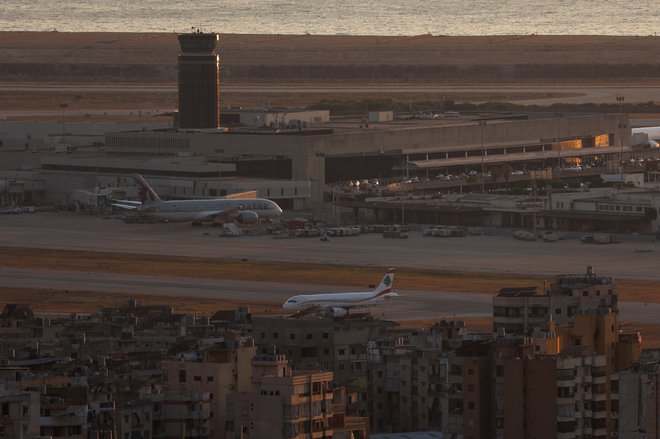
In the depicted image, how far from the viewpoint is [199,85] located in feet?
537

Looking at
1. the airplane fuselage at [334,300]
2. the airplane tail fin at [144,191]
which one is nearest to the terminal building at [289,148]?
the airplane tail fin at [144,191]

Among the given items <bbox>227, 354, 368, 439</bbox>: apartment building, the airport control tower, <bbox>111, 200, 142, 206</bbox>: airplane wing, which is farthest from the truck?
<bbox>227, 354, 368, 439</bbox>: apartment building

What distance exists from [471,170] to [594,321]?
9534cm

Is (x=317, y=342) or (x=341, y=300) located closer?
(x=317, y=342)

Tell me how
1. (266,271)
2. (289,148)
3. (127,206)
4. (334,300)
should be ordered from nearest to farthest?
(334,300) → (266,271) → (127,206) → (289,148)

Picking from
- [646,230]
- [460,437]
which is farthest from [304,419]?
[646,230]

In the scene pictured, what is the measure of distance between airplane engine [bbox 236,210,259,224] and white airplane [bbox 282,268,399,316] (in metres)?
38.8

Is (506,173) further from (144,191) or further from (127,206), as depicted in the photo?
(144,191)

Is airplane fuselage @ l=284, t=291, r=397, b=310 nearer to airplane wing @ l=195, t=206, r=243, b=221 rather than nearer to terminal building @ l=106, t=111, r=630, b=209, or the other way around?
airplane wing @ l=195, t=206, r=243, b=221

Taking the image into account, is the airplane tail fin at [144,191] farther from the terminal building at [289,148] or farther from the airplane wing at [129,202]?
the terminal building at [289,148]

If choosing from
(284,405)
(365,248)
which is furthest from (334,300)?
(284,405)

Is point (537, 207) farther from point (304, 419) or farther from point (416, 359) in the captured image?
point (304, 419)

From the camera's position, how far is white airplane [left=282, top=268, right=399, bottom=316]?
89938 mm

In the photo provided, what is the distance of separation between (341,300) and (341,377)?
24037 millimetres
